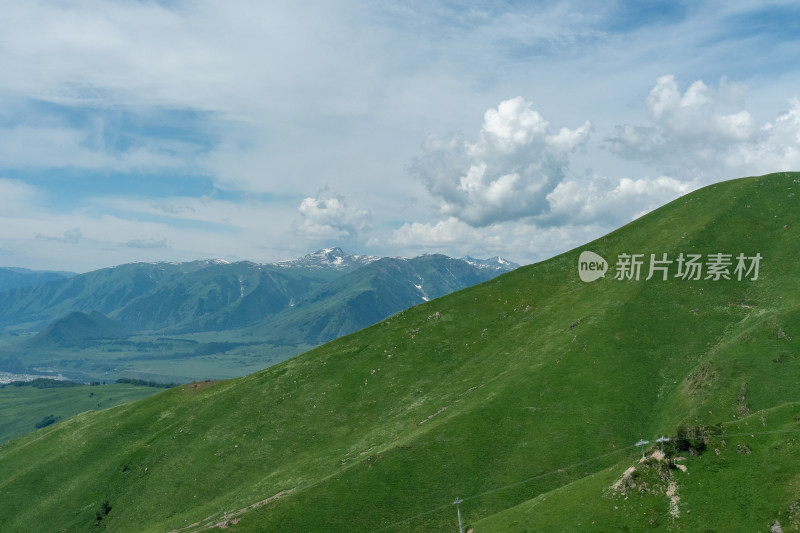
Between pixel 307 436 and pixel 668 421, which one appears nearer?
pixel 668 421

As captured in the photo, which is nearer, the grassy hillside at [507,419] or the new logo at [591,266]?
the grassy hillside at [507,419]

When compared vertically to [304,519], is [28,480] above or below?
below

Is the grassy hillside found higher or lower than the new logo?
lower

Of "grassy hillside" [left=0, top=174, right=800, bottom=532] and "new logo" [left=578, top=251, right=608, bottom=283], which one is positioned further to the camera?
"new logo" [left=578, top=251, right=608, bottom=283]

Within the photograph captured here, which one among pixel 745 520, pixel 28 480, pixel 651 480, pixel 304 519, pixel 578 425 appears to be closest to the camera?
pixel 745 520

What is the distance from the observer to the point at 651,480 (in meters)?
37.8

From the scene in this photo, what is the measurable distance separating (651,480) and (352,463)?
41.5 metres

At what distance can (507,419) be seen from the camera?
221 feet

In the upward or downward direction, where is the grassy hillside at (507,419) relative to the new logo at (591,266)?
downward

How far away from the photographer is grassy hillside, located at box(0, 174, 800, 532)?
41031mm

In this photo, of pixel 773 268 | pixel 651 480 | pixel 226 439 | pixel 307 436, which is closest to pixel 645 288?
pixel 773 268

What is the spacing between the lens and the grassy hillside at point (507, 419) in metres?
41.0

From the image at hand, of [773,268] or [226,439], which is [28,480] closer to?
[226,439]

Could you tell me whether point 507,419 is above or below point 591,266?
below
